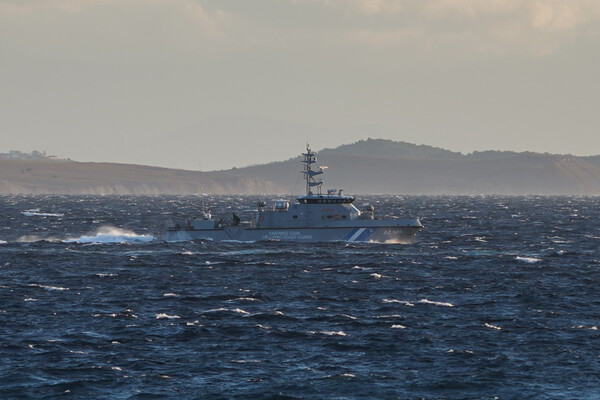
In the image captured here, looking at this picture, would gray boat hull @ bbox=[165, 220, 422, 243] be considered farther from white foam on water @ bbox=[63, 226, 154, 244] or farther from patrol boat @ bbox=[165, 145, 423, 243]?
white foam on water @ bbox=[63, 226, 154, 244]

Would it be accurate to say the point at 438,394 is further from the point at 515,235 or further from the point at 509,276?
the point at 515,235

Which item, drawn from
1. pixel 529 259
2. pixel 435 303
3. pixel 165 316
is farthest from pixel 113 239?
pixel 435 303

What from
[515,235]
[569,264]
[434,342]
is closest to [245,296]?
[434,342]

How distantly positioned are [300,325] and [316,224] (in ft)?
133

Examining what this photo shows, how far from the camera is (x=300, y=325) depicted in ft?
130

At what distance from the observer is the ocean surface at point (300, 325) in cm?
2977

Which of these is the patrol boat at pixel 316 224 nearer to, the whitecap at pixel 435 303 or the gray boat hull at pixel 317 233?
the gray boat hull at pixel 317 233

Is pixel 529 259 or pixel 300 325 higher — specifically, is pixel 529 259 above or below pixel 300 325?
above

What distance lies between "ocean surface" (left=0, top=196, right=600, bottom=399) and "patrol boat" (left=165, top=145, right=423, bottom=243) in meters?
7.12

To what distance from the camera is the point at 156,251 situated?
7544cm

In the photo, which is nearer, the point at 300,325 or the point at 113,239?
the point at 300,325

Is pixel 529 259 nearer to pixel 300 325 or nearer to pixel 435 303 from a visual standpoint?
pixel 435 303

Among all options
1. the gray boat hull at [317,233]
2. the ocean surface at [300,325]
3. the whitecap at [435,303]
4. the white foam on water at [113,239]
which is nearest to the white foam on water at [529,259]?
the ocean surface at [300,325]

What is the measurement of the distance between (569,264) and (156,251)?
31.6 metres
